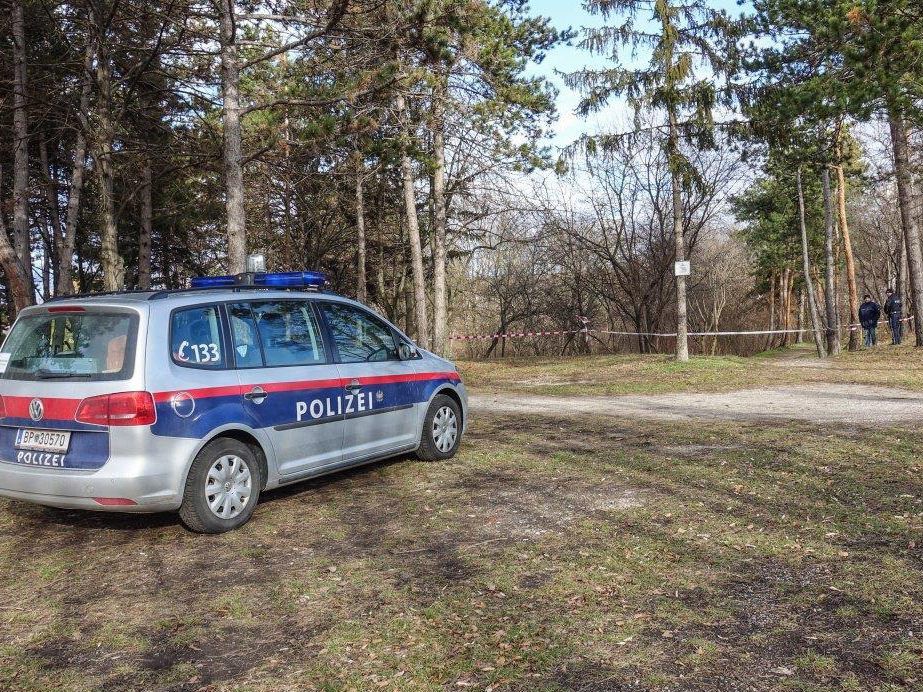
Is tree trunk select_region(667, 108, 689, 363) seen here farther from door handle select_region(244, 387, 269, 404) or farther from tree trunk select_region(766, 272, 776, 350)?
tree trunk select_region(766, 272, 776, 350)

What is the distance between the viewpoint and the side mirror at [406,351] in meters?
7.19

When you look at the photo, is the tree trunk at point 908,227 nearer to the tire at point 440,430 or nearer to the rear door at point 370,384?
the tire at point 440,430

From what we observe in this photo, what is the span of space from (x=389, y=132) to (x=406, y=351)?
679 cm

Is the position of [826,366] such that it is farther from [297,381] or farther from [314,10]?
[297,381]

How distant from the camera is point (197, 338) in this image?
17.4 ft

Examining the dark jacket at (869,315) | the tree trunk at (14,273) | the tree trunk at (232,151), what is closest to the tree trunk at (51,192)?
the tree trunk at (14,273)

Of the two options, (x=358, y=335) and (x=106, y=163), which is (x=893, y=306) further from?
(x=106, y=163)

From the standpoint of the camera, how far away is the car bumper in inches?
187

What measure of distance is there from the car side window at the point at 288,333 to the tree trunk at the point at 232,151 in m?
5.23

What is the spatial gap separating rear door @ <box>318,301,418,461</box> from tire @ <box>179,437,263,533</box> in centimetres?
104

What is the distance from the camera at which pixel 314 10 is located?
34.3 ft

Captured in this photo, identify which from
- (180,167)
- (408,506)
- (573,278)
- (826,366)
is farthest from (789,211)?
(408,506)

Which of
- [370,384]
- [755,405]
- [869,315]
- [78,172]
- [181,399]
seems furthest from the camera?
[869,315]

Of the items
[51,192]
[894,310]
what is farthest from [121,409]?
[894,310]
